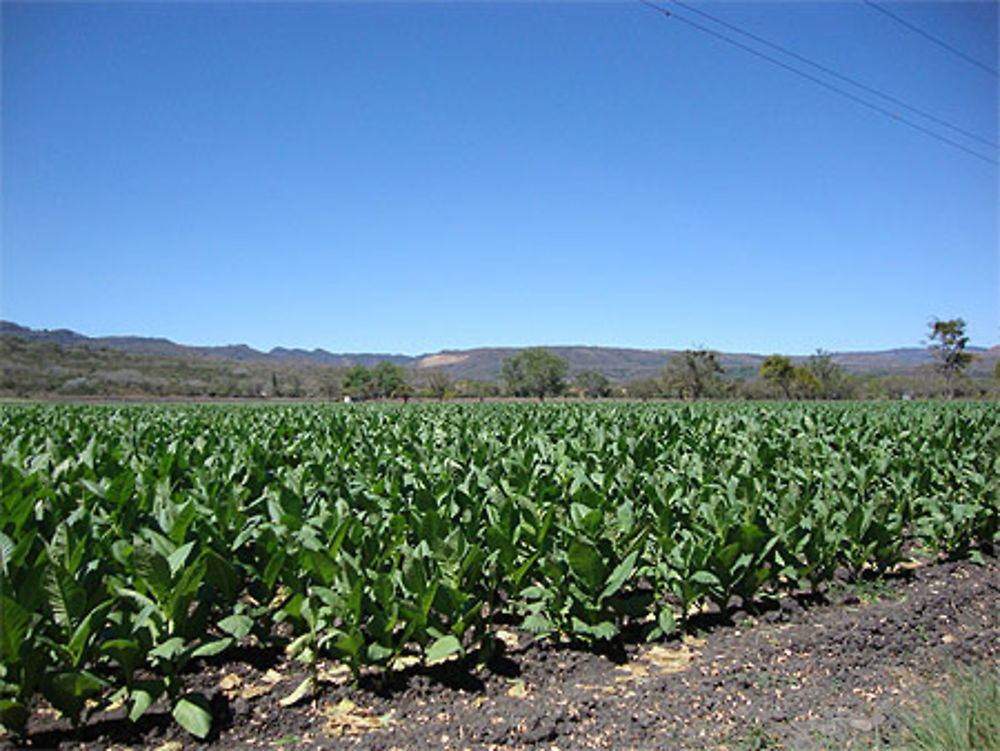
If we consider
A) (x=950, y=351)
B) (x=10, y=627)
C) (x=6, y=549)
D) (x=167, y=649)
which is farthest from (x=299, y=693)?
(x=950, y=351)

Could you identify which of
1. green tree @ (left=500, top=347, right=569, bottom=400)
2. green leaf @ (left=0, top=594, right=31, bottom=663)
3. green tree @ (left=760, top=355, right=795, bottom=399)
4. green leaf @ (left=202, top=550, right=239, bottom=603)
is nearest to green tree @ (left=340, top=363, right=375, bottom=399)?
green tree @ (left=500, top=347, right=569, bottom=400)

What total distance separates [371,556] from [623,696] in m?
1.75

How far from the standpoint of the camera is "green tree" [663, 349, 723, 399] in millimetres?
84500

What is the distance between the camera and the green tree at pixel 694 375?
3327 inches

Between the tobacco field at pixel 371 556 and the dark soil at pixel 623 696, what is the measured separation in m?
0.16

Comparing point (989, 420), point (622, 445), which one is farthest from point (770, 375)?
point (622, 445)

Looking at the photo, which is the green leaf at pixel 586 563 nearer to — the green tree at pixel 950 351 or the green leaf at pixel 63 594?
the green leaf at pixel 63 594

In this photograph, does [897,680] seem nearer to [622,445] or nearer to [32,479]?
[622,445]

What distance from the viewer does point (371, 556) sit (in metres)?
4.15

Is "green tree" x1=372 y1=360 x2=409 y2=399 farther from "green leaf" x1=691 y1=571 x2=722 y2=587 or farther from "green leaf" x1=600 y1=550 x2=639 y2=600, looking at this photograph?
"green leaf" x1=600 y1=550 x2=639 y2=600

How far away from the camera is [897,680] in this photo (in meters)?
4.16

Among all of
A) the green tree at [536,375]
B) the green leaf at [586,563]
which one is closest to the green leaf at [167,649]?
the green leaf at [586,563]

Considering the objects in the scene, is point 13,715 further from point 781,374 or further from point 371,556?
point 781,374

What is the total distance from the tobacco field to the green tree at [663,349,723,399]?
3114 inches
